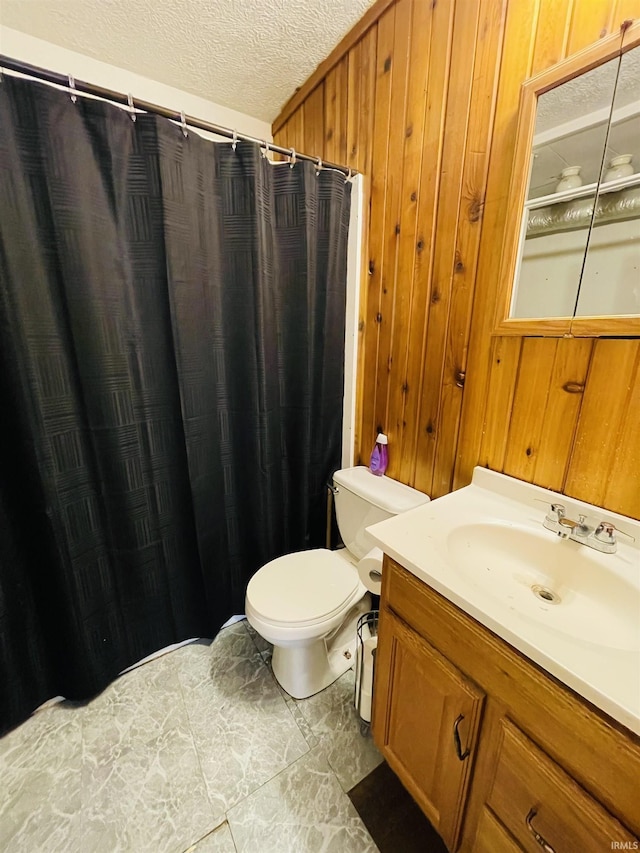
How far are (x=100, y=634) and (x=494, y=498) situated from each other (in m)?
1.46

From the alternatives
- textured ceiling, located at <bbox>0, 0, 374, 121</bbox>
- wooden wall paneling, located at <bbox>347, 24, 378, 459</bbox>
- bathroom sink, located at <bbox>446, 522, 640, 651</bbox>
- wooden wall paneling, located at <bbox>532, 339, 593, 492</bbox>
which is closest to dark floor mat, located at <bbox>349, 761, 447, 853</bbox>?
bathroom sink, located at <bbox>446, 522, 640, 651</bbox>

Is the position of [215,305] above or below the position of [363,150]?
below

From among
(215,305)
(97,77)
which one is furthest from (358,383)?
(97,77)

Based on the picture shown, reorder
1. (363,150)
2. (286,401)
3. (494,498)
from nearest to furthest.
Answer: (494,498) < (363,150) < (286,401)

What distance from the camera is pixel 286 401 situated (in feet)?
5.02

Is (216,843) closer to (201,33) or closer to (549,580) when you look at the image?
(549,580)

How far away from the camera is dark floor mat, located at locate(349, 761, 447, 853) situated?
92cm

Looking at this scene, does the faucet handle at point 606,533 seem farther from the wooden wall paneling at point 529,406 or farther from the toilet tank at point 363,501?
the toilet tank at point 363,501

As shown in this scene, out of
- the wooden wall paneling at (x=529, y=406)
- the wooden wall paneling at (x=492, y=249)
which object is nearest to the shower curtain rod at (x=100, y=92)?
the wooden wall paneling at (x=492, y=249)

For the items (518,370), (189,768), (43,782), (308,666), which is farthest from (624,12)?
(43,782)

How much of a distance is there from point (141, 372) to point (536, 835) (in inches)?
57.0

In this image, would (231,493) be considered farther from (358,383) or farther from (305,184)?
(305,184)

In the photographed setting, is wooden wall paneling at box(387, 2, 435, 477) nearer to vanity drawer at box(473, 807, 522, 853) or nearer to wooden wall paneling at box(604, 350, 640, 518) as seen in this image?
wooden wall paneling at box(604, 350, 640, 518)

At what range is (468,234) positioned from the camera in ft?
3.47
